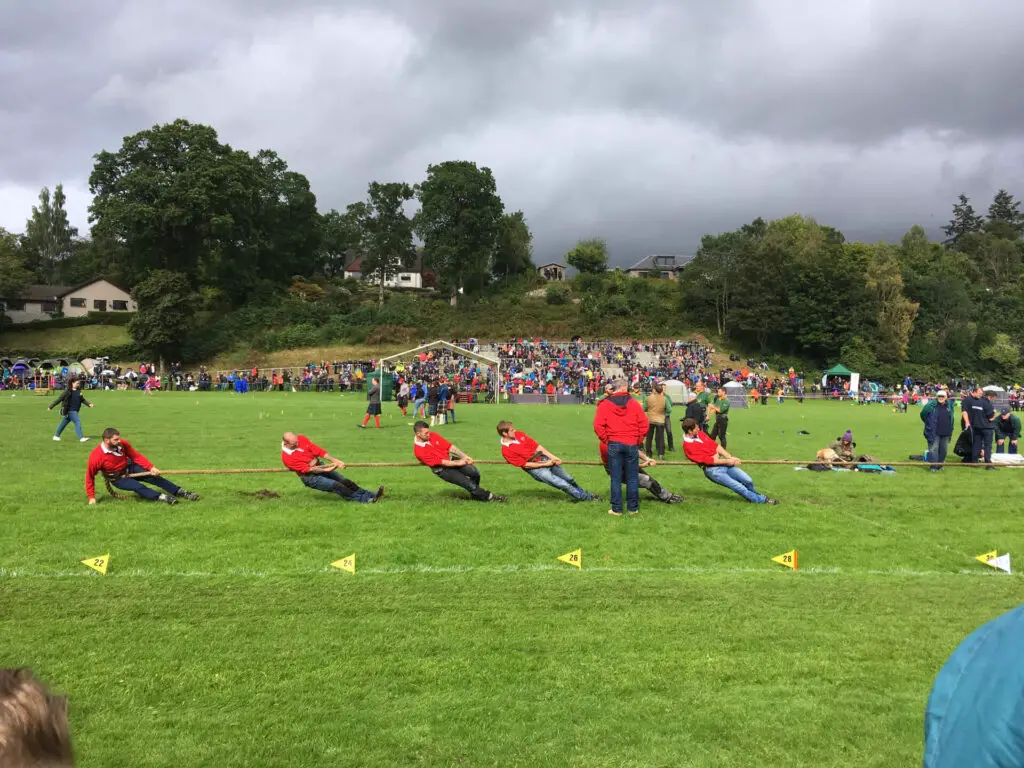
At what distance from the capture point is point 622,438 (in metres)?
10.5

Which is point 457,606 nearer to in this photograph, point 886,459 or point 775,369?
point 886,459

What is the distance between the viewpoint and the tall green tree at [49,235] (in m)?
93.1

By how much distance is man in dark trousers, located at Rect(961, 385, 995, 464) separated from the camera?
15828mm

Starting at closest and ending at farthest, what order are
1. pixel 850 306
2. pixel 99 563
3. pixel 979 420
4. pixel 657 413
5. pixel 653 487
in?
pixel 99 563
pixel 653 487
pixel 979 420
pixel 657 413
pixel 850 306

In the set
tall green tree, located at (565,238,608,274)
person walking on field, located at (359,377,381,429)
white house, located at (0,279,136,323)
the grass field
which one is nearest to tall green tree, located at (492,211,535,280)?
tall green tree, located at (565,238,608,274)

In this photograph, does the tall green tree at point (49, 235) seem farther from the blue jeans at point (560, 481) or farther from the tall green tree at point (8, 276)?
the blue jeans at point (560, 481)

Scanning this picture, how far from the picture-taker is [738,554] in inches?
341

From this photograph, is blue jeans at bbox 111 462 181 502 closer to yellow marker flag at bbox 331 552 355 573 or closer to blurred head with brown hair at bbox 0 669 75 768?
yellow marker flag at bbox 331 552 355 573

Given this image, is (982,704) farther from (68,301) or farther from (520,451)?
(68,301)

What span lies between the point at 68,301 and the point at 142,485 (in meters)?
80.2

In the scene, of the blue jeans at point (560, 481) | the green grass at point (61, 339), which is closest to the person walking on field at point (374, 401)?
the blue jeans at point (560, 481)

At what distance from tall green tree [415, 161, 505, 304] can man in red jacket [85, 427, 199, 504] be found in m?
68.4

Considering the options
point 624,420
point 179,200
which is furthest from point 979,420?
point 179,200

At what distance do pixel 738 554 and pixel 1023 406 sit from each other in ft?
161
